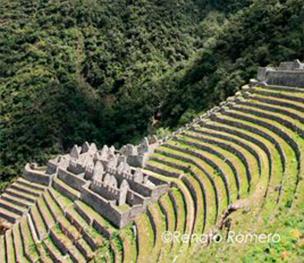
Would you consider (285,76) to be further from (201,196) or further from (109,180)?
(109,180)

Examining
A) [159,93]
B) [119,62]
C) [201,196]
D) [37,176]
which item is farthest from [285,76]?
[119,62]

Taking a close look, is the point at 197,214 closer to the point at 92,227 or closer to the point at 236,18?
the point at 92,227

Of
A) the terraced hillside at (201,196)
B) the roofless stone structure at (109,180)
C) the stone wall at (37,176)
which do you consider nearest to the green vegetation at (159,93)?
the terraced hillside at (201,196)

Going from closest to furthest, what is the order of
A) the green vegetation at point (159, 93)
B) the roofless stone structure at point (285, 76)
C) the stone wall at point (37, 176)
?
the green vegetation at point (159, 93) < the roofless stone structure at point (285, 76) < the stone wall at point (37, 176)

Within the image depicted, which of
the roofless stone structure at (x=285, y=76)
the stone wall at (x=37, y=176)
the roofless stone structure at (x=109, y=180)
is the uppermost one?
the roofless stone structure at (x=285, y=76)

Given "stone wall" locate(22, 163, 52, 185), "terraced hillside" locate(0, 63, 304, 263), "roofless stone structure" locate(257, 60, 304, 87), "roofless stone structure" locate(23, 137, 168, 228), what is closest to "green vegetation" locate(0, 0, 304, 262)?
"terraced hillside" locate(0, 63, 304, 263)

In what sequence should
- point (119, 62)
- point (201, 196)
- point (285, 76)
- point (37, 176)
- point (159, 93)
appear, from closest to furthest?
point (201, 196), point (285, 76), point (37, 176), point (159, 93), point (119, 62)

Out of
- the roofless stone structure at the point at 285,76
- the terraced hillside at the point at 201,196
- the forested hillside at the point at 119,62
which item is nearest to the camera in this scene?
the terraced hillside at the point at 201,196

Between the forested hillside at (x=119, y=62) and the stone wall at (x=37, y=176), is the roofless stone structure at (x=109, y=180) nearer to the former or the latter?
the stone wall at (x=37, y=176)
